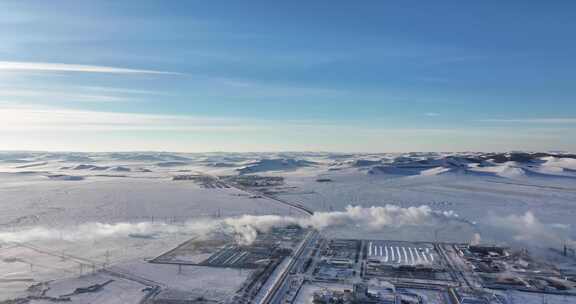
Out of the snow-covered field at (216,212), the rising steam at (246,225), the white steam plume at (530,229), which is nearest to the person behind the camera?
the snow-covered field at (216,212)

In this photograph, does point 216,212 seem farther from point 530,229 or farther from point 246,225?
point 530,229

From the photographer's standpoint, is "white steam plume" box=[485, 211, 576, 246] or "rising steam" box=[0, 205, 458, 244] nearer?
"white steam plume" box=[485, 211, 576, 246]

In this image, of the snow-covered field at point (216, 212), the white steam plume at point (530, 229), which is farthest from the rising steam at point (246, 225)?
the white steam plume at point (530, 229)

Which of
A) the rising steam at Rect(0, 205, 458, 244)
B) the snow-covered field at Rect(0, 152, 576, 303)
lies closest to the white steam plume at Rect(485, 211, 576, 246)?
the snow-covered field at Rect(0, 152, 576, 303)

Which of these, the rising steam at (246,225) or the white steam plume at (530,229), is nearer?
the white steam plume at (530,229)

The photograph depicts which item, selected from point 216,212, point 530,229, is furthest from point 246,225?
point 530,229

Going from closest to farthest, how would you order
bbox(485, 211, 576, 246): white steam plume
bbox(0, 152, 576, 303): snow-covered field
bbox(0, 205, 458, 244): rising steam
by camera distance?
bbox(0, 152, 576, 303): snow-covered field → bbox(485, 211, 576, 246): white steam plume → bbox(0, 205, 458, 244): rising steam

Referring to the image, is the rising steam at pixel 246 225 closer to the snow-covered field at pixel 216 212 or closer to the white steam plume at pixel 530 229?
the snow-covered field at pixel 216 212

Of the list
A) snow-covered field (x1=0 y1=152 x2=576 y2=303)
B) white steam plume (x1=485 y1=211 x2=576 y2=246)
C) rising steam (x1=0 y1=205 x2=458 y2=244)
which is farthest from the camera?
rising steam (x1=0 y1=205 x2=458 y2=244)

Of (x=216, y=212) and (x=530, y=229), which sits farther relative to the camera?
(x=216, y=212)

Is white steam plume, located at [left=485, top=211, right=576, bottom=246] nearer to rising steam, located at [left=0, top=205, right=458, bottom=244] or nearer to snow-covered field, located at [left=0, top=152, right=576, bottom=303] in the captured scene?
snow-covered field, located at [left=0, top=152, right=576, bottom=303]

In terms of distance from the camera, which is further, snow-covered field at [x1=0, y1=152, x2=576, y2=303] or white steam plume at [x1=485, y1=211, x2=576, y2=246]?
white steam plume at [x1=485, y1=211, x2=576, y2=246]

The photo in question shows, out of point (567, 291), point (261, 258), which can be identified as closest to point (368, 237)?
point (261, 258)
